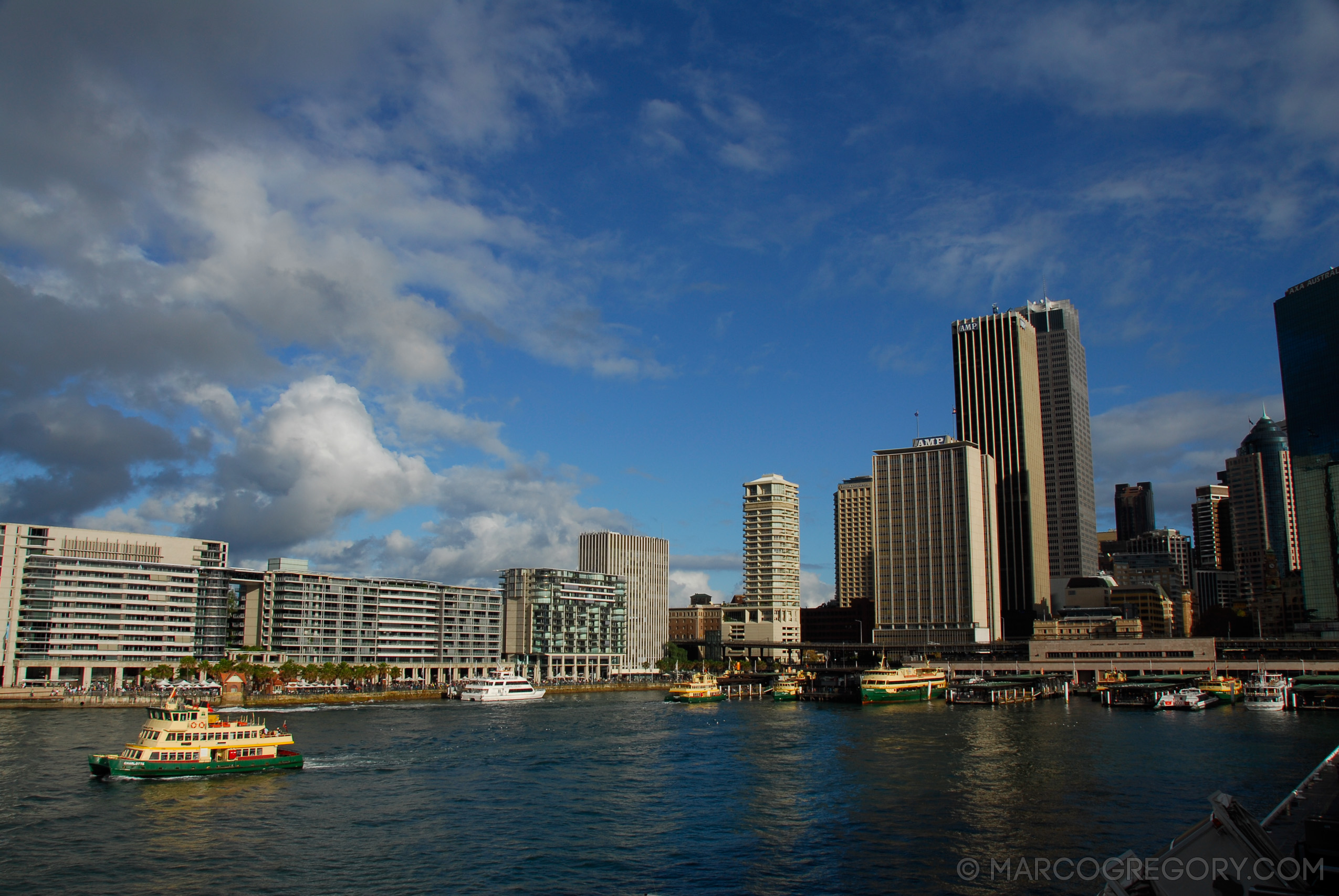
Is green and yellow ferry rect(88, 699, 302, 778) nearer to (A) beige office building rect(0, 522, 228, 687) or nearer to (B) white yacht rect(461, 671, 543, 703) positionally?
(B) white yacht rect(461, 671, 543, 703)

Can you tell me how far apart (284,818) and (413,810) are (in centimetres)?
819

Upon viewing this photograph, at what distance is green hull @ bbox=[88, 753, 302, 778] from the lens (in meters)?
72.6

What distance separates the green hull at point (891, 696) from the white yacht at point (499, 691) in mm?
68062

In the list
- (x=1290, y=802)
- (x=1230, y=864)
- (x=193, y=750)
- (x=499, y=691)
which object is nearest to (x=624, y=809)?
(x=193, y=750)

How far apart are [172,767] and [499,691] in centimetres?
11620

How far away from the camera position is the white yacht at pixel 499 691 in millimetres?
186250

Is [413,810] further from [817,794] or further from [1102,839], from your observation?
[1102,839]

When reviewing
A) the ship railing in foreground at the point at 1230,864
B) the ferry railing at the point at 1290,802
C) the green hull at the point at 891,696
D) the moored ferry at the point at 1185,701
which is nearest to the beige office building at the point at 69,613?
the green hull at the point at 891,696

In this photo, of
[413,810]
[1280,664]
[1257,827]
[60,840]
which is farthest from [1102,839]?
[1280,664]

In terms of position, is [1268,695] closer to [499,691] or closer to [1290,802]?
[499,691]

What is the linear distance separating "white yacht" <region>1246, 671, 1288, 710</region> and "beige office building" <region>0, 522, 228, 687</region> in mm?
212514

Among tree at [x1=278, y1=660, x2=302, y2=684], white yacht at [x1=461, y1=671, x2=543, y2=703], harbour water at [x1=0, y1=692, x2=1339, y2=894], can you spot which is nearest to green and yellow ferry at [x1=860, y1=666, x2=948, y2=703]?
white yacht at [x1=461, y1=671, x2=543, y2=703]

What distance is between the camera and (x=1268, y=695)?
159250 mm

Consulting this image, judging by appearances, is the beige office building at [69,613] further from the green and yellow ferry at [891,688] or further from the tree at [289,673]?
the green and yellow ferry at [891,688]
